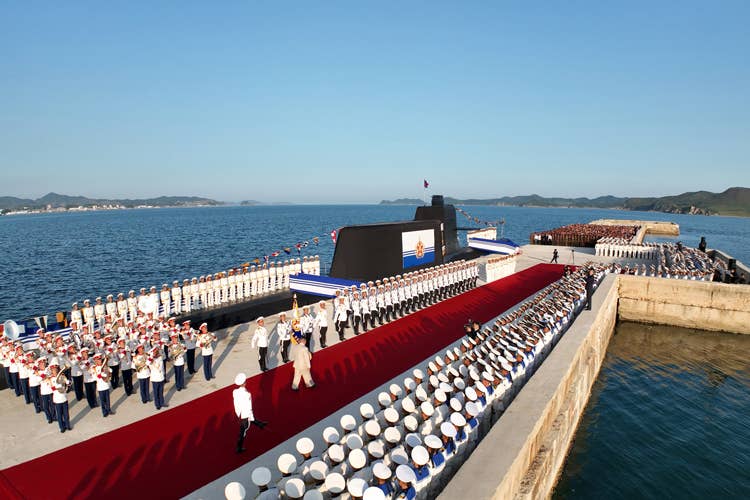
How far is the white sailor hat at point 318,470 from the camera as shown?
508cm

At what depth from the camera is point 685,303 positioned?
19.9 meters

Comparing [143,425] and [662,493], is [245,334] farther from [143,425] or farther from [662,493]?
[662,493]

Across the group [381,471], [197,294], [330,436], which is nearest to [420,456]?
[381,471]

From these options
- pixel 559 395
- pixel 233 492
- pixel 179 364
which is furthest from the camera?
pixel 179 364

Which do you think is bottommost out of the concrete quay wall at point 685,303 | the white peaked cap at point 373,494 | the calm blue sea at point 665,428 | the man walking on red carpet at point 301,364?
the calm blue sea at point 665,428

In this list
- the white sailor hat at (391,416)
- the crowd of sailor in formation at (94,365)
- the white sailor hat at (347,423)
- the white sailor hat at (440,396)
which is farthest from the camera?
the crowd of sailor in formation at (94,365)

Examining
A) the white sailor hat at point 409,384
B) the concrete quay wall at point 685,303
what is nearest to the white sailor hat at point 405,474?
the white sailor hat at point 409,384

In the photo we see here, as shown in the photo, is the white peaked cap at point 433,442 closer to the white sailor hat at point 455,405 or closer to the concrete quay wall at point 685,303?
the white sailor hat at point 455,405

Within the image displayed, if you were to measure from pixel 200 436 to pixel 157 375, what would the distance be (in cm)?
157

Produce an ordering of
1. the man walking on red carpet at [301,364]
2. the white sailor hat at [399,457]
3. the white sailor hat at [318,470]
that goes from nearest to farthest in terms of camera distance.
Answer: the white sailor hat at [318,470] → the white sailor hat at [399,457] → the man walking on red carpet at [301,364]

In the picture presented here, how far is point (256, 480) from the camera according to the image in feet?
16.6

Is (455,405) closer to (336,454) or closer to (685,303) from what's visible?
(336,454)

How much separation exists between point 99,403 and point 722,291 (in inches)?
937

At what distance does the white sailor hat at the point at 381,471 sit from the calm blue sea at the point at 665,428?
220 inches
